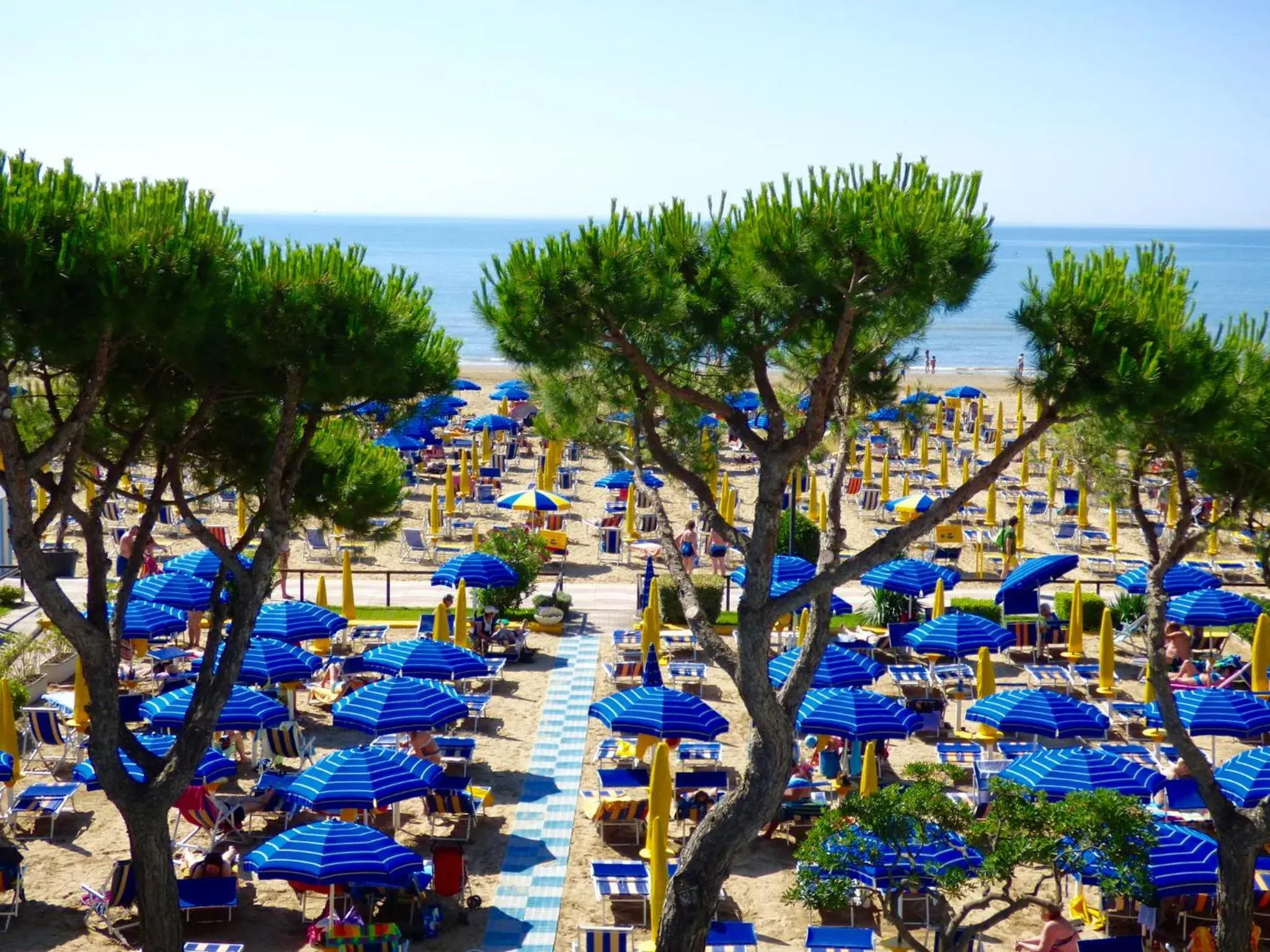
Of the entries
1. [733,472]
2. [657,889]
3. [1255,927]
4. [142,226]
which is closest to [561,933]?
[657,889]

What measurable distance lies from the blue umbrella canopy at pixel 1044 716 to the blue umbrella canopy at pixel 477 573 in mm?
7095

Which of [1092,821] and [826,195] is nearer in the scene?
[1092,821]

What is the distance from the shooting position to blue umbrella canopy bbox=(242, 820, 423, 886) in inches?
411

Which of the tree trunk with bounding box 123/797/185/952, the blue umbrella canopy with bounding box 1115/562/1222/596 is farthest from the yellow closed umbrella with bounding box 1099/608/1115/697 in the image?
the tree trunk with bounding box 123/797/185/952

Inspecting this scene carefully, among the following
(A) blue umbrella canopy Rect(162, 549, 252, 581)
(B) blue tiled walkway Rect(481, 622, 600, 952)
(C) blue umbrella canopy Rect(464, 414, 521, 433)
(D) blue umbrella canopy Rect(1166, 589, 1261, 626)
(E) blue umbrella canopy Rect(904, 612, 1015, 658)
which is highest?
(C) blue umbrella canopy Rect(464, 414, 521, 433)

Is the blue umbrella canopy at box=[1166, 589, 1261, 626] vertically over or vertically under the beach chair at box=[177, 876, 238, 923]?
over

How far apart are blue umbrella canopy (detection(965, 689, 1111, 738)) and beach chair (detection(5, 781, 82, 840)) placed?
28.8ft

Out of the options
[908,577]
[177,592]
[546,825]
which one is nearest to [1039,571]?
[908,577]

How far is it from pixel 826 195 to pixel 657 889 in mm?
5186

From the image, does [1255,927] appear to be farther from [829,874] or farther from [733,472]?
[733,472]

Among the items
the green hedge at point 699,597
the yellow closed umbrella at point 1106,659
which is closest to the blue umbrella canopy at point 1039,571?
the yellow closed umbrella at point 1106,659

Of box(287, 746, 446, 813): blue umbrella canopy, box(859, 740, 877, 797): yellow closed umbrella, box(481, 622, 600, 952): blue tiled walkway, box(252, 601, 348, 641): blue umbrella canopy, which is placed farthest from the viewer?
box(252, 601, 348, 641): blue umbrella canopy

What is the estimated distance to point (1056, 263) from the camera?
10172mm

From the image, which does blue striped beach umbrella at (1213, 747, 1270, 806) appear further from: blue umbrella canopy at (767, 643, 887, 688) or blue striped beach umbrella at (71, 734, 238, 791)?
blue striped beach umbrella at (71, 734, 238, 791)
